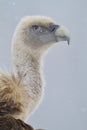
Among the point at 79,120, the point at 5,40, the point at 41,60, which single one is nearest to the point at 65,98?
the point at 79,120

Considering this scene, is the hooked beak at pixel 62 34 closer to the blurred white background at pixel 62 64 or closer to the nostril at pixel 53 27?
the nostril at pixel 53 27

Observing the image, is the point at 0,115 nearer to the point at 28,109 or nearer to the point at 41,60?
the point at 28,109

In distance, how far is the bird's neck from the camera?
128 cm

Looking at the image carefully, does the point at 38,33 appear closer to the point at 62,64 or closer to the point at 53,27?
the point at 53,27

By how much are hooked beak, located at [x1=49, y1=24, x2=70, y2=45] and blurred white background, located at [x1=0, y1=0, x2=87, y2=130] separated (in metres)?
0.92

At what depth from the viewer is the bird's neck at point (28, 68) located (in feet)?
4.21

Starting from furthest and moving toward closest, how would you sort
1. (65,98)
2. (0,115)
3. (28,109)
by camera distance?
(65,98)
(28,109)
(0,115)

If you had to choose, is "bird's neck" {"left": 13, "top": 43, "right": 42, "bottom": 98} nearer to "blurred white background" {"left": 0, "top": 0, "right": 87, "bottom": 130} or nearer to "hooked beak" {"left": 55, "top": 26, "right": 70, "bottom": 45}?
"hooked beak" {"left": 55, "top": 26, "right": 70, "bottom": 45}

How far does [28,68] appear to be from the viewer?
1.32 metres

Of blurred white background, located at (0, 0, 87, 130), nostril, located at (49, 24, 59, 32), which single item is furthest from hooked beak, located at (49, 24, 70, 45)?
blurred white background, located at (0, 0, 87, 130)

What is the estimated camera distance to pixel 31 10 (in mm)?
2389

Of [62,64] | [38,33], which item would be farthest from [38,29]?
[62,64]

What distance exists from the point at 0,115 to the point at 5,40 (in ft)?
4.04

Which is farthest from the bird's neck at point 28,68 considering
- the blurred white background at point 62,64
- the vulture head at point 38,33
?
the blurred white background at point 62,64
